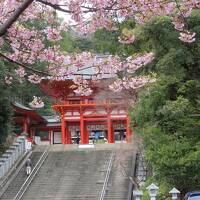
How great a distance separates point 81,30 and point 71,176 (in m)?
17.7

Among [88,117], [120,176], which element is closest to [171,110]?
[120,176]

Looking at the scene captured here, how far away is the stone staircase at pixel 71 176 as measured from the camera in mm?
21406

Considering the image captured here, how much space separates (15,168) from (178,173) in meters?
11.1

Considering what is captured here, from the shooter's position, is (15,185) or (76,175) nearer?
(15,185)

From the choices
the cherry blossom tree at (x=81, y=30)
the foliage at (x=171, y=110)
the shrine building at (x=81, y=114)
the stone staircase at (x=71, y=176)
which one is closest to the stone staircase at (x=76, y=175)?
the stone staircase at (x=71, y=176)

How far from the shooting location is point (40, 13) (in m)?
6.90

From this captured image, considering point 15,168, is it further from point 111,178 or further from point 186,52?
point 186,52

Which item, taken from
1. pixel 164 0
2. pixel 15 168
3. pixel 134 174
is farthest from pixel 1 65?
pixel 164 0

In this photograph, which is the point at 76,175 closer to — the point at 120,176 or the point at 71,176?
the point at 71,176

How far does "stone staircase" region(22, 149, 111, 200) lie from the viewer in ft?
70.2

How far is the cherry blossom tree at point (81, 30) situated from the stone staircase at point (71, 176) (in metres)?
14.1

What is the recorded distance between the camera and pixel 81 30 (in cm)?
666

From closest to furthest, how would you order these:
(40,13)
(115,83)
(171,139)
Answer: (40,13), (115,83), (171,139)

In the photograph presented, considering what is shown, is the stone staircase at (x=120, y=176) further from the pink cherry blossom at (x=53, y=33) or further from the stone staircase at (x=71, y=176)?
the pink cherry blossom at (x=53, y=33)
